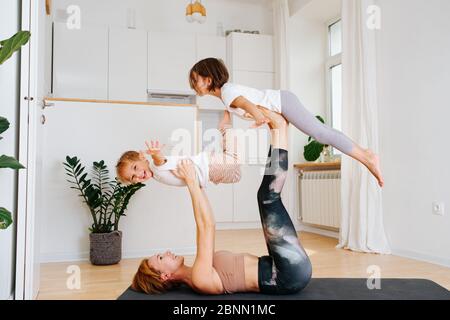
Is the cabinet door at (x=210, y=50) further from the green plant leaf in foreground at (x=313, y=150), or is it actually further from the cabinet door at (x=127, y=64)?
the green plant leaf in foreground at (x=313, y=150)

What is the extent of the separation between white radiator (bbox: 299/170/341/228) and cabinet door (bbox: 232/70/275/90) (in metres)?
1.37

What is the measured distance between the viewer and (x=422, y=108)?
3514 millimetres

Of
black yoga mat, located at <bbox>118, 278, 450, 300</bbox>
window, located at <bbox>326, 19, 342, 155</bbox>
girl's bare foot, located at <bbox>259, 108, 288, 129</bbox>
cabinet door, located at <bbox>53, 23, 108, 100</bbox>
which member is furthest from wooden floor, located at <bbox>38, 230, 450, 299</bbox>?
cabinet door, located at <bbox>53, 23, 108, 100</bbox>

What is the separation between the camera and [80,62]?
527 cm

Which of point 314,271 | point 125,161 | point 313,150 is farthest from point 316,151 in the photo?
point 125,161

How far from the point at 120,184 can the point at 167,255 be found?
1418 mm

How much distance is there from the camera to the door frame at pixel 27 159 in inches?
83.0

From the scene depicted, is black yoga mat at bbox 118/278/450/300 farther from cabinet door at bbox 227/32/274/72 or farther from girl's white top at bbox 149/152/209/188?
cabinet door at bbox 227/32/274/72

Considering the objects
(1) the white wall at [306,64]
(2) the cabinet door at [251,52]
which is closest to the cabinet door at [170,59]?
(2) the cabinet door at [251,52]

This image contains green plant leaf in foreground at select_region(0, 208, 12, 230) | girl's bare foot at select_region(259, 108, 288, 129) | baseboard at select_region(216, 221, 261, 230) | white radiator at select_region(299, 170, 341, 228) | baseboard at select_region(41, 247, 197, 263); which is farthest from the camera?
baseboard at select_region(216, 221, 261, 230)

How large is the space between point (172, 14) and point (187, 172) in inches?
172

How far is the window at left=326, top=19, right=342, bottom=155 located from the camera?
554 cm
